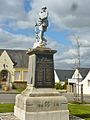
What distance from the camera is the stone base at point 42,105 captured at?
13055 millimetres

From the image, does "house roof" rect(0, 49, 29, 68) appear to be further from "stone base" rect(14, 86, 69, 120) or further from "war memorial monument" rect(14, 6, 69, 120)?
"stone base" rect(14, 86, 69, 120)

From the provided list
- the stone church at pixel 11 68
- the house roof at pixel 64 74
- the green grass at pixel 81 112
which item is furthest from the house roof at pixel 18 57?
the green grass at pixel 81 112

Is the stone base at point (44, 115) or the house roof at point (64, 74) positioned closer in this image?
the stone base at point (44, 115)

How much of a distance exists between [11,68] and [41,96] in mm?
46955

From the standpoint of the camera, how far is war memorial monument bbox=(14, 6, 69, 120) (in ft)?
43.1

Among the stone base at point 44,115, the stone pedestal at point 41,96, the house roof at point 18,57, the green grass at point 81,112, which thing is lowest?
the green grass at point 81,112

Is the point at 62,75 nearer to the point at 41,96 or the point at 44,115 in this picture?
the point at 41,96

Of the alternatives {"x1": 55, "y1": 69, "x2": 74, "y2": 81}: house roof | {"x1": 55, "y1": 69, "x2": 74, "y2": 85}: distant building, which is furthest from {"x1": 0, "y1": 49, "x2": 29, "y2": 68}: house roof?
{"x1": 55, "y1": 69, "x2": 74, "y2": 81}: house roof

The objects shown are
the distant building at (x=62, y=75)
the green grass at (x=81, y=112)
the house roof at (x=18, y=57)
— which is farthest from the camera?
the distant building at (x=62, y=75)

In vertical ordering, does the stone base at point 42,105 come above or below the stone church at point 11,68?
below

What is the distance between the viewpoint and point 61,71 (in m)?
76.4

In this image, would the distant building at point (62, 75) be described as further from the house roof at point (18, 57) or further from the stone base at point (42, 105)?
the stone base at point (42, 105)

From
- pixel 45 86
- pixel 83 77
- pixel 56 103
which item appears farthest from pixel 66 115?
pixel 83 77

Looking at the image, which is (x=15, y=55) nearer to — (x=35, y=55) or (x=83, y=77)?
(x=83, y=77)
